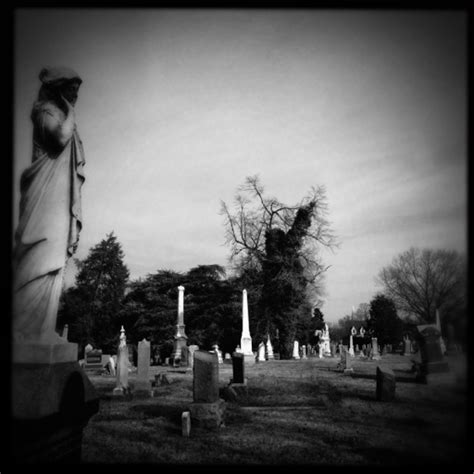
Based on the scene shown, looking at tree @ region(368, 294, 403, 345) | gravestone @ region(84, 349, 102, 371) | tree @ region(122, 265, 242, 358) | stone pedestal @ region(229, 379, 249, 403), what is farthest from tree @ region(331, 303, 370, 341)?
stone pedestal @ region(229, 379, 249, 403)

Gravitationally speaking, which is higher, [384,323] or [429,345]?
[429,345]

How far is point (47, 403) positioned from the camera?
9.98ft

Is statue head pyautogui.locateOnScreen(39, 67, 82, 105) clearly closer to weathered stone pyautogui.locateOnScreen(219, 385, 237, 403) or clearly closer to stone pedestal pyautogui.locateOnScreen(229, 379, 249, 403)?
weathered stone pyautogui.locateOnScreen(219, 385, 237, 403)

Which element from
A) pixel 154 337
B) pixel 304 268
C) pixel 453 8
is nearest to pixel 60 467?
pixel 453 8

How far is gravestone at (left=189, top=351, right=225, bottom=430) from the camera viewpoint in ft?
24.3

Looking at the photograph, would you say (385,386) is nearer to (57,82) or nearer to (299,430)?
(299,430)

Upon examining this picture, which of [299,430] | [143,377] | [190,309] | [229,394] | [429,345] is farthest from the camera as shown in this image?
[190,309]

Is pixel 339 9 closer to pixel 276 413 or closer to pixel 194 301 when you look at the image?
pixel 276 413

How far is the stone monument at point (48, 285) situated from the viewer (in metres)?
3.02

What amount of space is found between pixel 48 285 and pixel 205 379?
5.24 metres

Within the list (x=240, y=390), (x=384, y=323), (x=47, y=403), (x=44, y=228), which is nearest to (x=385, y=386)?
(x=240, y=390)

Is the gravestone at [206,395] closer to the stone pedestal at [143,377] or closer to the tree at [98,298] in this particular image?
the stone pedestal at [143,377]

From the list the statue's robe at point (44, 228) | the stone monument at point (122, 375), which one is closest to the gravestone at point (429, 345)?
the stone monument at point (122, 375)

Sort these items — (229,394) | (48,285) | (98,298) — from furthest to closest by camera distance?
(98,298), (229,394), (48,285)
